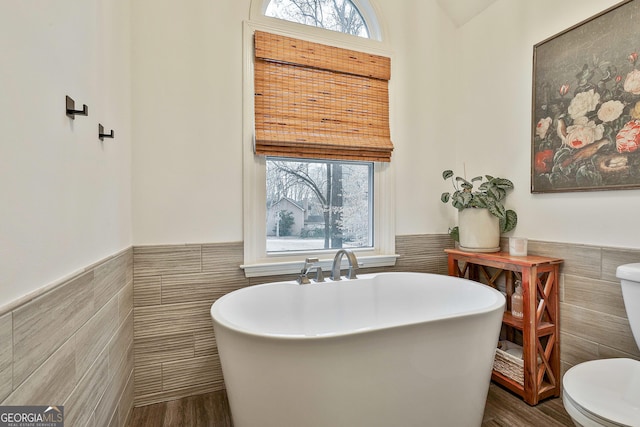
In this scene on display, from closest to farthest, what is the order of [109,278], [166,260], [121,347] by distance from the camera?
1. [109,278]
2. [121,347]
3. [166,260]

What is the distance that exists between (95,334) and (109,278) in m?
0.25

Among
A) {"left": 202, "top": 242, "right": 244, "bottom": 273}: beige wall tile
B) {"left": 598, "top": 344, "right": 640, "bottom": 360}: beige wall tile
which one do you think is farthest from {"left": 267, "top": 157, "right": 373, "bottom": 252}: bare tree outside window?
{"left": 598, "top": 344, "right": 640, "bottom": 360}: beige wall tile

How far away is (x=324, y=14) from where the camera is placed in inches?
88.0

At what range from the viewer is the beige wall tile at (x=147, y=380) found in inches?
68.1

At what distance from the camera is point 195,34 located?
185 centimetres

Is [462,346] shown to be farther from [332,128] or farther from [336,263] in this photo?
[332,128]

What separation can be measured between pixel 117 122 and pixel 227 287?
1.10m

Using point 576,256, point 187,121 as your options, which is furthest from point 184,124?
point 576,256

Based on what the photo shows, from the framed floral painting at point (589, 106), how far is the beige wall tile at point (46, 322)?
95.3 inches

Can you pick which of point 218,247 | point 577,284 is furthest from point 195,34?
point 577,284

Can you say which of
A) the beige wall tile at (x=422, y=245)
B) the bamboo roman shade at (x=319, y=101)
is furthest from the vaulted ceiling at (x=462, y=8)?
the beige wall tile at (x=422, y=245)

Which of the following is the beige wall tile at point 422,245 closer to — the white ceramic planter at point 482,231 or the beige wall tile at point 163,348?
the white ceramic planter at point 482,231

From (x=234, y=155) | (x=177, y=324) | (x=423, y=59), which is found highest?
(x=423, y=59)

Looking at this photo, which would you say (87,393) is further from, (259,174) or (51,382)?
(259,174)
